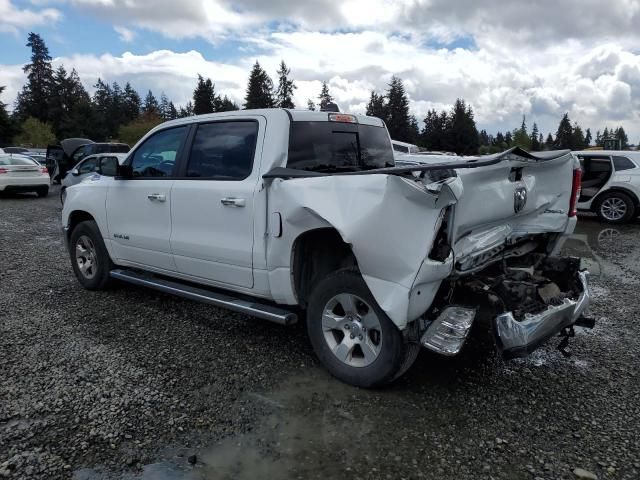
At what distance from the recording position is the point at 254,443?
9.75 feet

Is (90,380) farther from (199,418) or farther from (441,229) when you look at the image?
(441,229)

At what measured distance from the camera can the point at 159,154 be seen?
4.94m

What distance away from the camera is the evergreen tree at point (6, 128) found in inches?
2589

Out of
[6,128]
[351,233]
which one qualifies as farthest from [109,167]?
[6,128]

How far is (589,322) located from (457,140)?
75.2 meters

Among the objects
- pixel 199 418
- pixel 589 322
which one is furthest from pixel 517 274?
pixel 199 418

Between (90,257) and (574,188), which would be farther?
(90,257)

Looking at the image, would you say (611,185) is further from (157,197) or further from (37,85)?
(37,85)

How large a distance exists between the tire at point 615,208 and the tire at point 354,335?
33.7ft

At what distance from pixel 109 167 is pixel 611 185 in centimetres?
1088

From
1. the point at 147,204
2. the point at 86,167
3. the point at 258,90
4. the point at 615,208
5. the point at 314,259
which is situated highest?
the point at 258,90

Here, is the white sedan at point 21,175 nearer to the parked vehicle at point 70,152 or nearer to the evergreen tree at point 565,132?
the parked vehicle at point 70,152

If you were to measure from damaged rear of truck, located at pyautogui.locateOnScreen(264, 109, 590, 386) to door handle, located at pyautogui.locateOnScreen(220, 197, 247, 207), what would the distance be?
295 millimetres

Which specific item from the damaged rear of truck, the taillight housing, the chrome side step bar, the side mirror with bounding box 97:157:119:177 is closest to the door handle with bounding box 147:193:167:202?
the side mirror with bounding box 97:157:119:177
